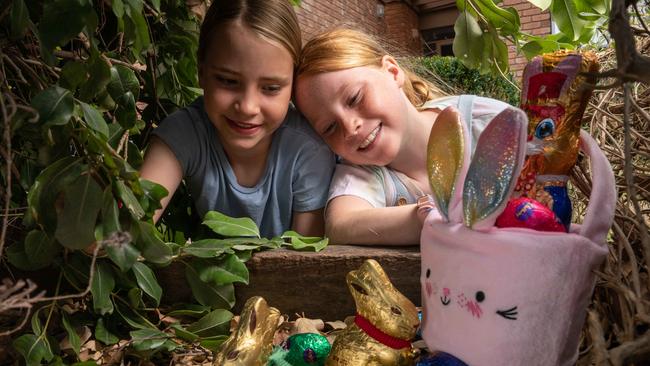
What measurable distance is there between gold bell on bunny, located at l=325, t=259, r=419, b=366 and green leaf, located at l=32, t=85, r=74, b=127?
1.62 feet

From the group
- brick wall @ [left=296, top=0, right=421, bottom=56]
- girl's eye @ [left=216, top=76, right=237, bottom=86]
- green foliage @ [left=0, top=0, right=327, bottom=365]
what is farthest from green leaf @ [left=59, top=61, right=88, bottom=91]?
brick wall @ [left=296, top=0, right=421, bottom=56]

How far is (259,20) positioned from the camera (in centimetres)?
148

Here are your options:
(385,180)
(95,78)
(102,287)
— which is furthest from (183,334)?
(385,180)

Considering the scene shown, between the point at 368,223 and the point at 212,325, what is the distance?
1.34 feet

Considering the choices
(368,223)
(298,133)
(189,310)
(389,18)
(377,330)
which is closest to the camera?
(377,330)

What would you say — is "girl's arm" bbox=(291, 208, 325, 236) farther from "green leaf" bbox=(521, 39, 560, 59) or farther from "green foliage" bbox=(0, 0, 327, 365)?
"green leaf" bbox=(521, 39, 560, 59)

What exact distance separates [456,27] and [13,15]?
1.30 m

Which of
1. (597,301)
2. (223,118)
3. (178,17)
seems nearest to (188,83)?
(178,17)

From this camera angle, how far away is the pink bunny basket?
747 mm

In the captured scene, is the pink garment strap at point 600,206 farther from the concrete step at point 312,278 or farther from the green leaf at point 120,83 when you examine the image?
the green leaf at point 120,83

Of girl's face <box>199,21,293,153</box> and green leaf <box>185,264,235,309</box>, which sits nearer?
green leaf <box>185,264,235,309</box>

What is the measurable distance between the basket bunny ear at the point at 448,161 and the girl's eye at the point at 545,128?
0.34 feet

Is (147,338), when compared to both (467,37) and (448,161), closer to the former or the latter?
(448,161)

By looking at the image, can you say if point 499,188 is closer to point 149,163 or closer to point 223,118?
point 223,118
